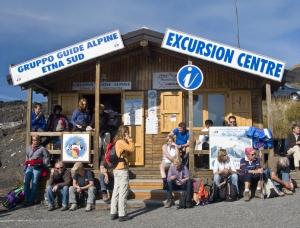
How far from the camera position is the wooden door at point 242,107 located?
12703 millimetres

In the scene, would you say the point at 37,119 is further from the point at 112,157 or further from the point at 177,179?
the point at 177,179

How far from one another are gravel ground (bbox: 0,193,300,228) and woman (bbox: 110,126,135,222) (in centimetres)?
22

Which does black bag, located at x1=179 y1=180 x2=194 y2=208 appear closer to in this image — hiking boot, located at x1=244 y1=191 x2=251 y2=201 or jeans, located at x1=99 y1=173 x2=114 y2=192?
hiking boot, located at x1=244 y1=191 x2=251 y2=201

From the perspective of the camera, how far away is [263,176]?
32.6 feet

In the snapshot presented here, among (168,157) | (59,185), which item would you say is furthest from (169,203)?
(59,185)

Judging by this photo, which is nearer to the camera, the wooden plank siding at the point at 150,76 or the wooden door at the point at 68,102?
the wooden plank siding at the point at 150,76

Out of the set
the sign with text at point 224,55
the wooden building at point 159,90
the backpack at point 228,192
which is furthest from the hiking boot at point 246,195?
the wooden building at point 159,90

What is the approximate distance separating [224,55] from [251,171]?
2.93 metres

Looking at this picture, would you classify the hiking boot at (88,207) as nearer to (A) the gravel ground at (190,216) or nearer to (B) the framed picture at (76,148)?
(A) the gravel ground at (190,216)

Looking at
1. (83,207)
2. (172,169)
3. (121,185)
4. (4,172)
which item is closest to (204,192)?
(172,169)

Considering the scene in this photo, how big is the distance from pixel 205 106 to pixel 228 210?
4671 millimetres

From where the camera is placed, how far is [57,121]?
12.1 metres

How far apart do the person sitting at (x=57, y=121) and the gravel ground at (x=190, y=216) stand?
2.69m

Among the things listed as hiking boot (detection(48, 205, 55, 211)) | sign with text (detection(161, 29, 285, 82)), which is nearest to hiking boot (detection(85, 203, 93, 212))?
hiking boot (detection(48, 205, 55, 211))
